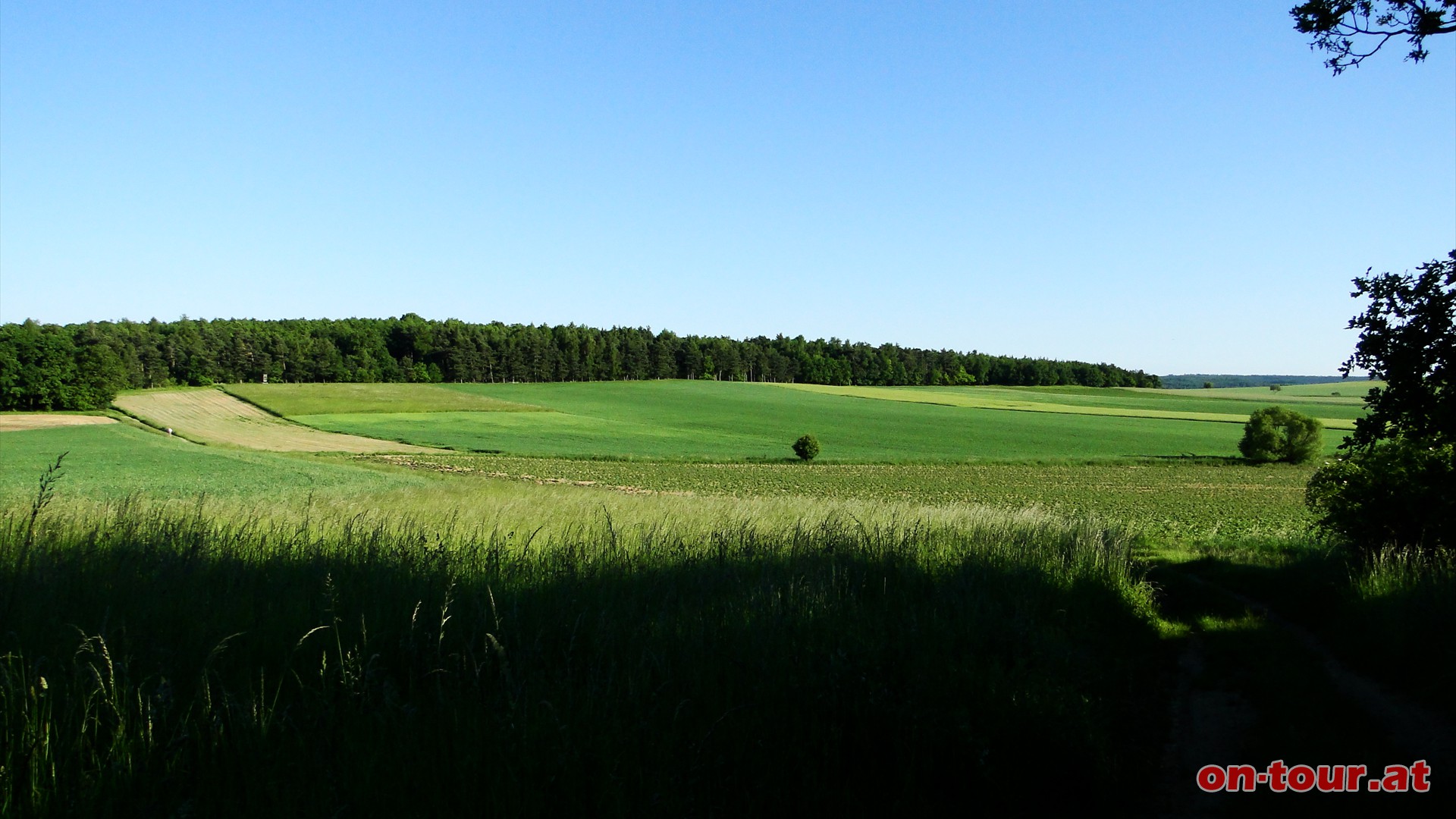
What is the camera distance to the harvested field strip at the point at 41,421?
190 ft

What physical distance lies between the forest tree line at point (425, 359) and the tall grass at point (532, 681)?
90828mm

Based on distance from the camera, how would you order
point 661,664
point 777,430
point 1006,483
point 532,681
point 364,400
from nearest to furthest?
point 532,681 → point 661,664 → point 1006,483 → point 777,430 → point 364,400

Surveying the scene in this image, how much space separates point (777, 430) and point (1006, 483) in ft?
106

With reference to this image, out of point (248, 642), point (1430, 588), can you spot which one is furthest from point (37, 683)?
point (1430, 588)

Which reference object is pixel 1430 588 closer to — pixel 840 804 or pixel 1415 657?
pixel 1415 657

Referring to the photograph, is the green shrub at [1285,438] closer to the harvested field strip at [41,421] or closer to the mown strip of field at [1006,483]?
the mown strip of field at [1006,483]

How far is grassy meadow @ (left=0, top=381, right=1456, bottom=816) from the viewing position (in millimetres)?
3525

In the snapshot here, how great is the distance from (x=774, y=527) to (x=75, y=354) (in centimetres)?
9413

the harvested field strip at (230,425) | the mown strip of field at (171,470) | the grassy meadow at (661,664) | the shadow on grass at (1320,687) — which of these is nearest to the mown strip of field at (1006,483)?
the mown strip of field at (171,470)

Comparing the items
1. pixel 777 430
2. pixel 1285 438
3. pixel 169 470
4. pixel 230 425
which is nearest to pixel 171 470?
pixel 169 470

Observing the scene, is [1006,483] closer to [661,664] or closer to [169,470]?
[169,470]

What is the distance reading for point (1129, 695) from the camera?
5.98 meters

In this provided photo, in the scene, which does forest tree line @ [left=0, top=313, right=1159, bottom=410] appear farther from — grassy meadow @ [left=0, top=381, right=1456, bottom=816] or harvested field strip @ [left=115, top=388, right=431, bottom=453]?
Answer: grassy meadow @ [left=0, top=381, right=1456, bottom=816]

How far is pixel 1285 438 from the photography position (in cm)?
5153
